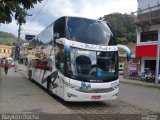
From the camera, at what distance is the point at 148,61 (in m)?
37.7

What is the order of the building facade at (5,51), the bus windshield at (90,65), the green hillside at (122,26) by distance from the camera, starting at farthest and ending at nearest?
the building facade at (5,51), the green hillside at (122,26), the bus windshield at (90,65)

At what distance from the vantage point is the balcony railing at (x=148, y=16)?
35469mm

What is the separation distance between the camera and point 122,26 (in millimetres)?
85562

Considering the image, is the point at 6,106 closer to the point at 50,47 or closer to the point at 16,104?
the point at 16,104

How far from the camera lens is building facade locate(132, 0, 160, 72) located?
117 ft

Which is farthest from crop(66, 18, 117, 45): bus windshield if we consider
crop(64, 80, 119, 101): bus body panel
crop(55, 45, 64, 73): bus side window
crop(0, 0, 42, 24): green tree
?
crop(0, 0, 42, 24): green tree

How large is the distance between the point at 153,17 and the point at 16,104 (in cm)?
2682

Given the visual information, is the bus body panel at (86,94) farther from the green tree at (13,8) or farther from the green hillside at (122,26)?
the green hillside at (122,26)

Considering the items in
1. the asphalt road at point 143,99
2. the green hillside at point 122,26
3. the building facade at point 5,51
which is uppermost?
the green hillside at point 122,26

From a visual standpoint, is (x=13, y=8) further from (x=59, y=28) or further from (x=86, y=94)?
(x=86, y=94)

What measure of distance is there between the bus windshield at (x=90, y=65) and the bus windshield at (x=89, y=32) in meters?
0.50

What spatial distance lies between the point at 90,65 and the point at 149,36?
25539 millimetres

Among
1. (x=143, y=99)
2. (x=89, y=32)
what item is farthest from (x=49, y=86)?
(x=143, y=99)

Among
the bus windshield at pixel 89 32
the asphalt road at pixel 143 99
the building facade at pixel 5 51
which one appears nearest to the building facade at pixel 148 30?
the asphalt road at pixel 143 99
